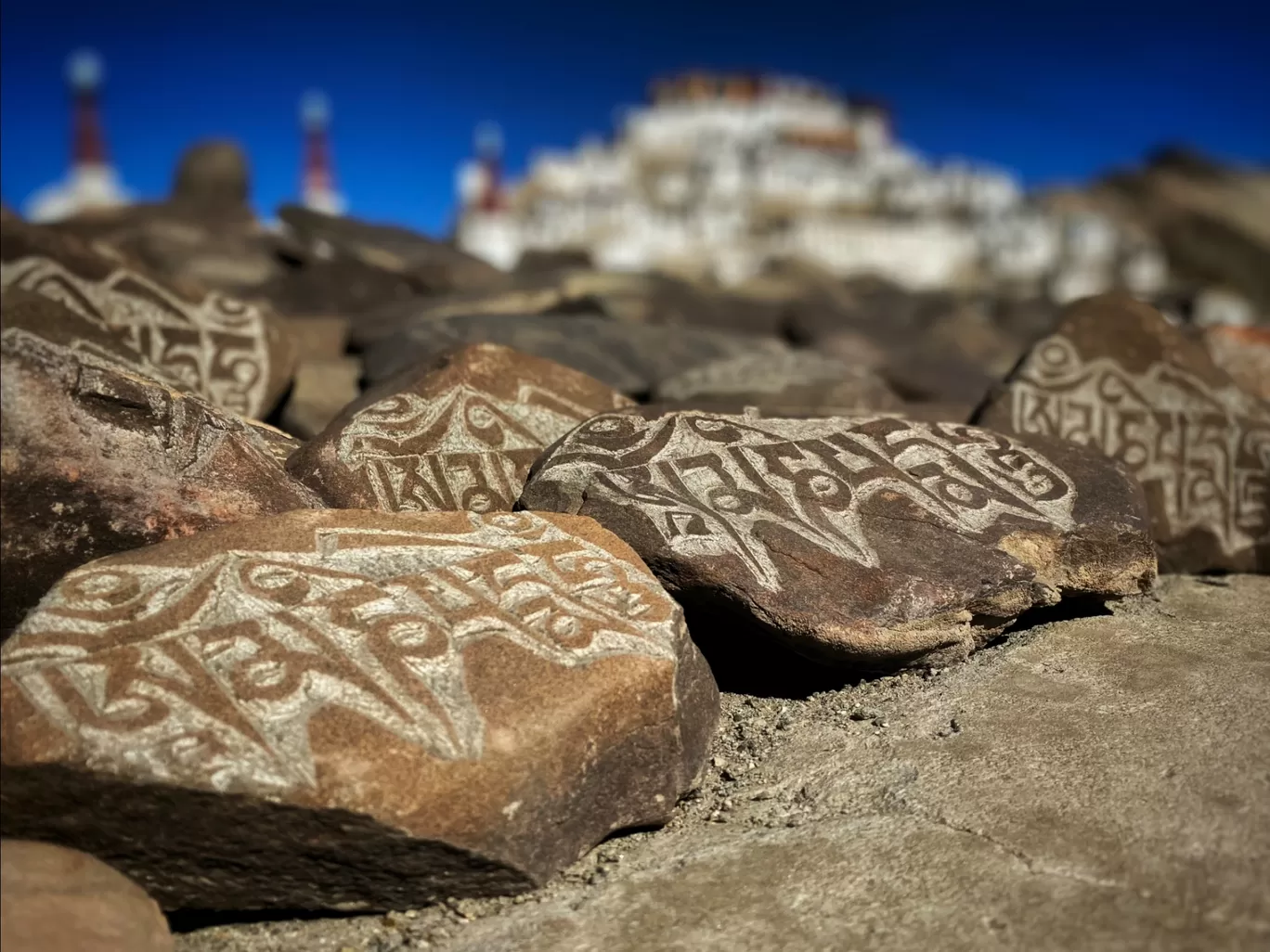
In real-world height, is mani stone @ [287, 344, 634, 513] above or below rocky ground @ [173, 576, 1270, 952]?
above

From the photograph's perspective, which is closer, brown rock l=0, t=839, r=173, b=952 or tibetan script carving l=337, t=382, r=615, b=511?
brown rock l=0, t=839, r=173, b=952

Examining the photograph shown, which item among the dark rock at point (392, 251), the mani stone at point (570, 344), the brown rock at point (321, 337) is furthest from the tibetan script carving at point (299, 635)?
the dark rock at point (392, 251)

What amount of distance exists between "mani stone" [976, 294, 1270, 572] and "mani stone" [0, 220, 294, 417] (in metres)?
3.49

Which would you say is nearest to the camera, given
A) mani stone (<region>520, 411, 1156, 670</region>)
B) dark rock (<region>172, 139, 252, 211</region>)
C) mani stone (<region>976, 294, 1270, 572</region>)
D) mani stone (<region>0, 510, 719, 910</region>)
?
mani stone (<region>0, 510, 719, 910</region>)

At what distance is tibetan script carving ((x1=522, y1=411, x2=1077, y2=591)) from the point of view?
3.16 metres

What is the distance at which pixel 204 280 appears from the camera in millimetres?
9703

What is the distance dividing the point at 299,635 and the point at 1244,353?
5964 millimetres

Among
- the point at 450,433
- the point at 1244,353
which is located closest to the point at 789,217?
the point at 1244,353

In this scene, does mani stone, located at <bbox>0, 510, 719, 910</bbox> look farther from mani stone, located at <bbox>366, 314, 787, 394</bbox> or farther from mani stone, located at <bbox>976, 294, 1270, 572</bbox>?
mani stone, located at <bbox>366, 314, 787, 394</bbox>

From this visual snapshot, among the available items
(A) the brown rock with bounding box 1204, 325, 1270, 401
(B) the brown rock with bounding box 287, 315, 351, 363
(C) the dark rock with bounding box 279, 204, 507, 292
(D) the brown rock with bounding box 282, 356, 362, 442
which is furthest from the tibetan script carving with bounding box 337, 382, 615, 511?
(C) the dark rock with bounding box 279, 204, 507, 292

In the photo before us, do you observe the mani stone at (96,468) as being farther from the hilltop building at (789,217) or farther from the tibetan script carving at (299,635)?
the hilltop building at (789,217)

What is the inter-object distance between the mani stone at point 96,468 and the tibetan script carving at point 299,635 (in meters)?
0.28

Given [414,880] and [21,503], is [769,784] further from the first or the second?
[21,503]

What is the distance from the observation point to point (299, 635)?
2.38m
